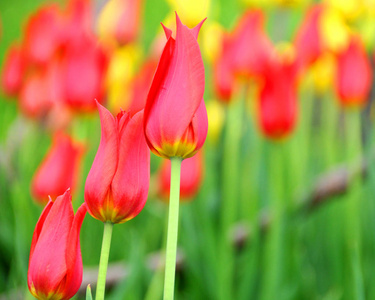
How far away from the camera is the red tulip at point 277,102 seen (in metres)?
1.05

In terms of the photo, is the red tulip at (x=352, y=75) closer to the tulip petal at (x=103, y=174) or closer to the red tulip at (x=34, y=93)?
the red tulip at (x=34, y=93)

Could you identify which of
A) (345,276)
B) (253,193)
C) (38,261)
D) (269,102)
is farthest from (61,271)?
(253,193)

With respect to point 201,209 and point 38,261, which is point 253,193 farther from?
point 38,261

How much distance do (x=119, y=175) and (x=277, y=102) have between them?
0.72m

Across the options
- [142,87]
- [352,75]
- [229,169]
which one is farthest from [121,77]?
[352,75]

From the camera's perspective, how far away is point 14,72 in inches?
59.4

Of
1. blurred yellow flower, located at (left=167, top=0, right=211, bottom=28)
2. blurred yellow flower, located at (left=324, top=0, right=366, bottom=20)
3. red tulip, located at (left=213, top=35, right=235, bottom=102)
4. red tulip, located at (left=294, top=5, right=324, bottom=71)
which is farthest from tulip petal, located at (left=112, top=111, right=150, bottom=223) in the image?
blurred yellow flower, located at (left=324, top=0, right=366, bottom=20)

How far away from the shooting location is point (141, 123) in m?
0.37

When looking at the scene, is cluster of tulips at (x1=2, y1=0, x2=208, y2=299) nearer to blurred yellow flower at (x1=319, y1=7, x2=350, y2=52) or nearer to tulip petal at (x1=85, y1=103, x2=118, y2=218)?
tulip petal at (x1=85, y1=103, x2=118, y2=218)

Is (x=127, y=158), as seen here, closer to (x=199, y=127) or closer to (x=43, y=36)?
(x=199, y=127)

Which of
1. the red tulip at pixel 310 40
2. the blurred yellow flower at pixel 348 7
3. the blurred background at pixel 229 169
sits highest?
the blurred yellow flower at pixel 348 7

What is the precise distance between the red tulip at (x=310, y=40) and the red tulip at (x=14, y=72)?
2.40 feet

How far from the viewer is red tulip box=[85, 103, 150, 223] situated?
14.3 inches

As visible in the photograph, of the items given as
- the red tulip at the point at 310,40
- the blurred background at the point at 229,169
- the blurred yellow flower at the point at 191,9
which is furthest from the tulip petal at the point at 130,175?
the blurred yellow flower at the point at 191,9
